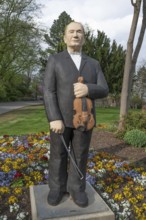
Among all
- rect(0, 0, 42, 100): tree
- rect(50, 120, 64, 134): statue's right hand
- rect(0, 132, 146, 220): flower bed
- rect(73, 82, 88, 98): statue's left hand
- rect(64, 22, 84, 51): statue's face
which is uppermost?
rect(0, 0, 42, 100): tree

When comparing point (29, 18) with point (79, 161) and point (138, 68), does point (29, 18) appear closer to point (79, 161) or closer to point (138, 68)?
point (79, 161)

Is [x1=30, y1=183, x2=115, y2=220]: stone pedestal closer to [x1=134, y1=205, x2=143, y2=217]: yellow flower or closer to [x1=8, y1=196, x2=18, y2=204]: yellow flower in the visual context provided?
[x1=8, y1=196, x2=18, y2=204]: yellow flower

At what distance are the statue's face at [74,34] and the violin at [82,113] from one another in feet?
1.42

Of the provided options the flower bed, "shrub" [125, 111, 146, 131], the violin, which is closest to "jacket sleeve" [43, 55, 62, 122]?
the violin

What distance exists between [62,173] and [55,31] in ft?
139

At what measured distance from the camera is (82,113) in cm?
301

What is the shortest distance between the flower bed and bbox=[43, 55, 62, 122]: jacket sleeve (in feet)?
4.82

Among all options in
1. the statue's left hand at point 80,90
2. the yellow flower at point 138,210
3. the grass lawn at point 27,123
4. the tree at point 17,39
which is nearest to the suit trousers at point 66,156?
the statue's left hand at point 80,90

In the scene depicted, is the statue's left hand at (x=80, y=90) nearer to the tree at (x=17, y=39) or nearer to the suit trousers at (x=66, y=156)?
the suit trousers at (x=66, y=156)

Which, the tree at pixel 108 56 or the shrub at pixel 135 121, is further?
the tree at pixel 108 56

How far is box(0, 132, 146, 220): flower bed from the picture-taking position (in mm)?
3789

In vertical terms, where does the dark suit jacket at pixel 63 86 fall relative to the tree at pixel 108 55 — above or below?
below

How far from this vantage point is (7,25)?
20.4 m

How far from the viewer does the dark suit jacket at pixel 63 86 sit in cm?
308
